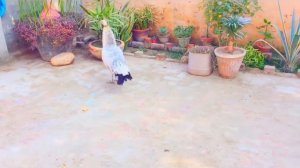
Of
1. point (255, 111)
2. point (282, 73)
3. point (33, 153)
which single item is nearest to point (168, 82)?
point (255, 111)

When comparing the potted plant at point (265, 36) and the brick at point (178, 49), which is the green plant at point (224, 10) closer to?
the potted plant at point (265, 36)

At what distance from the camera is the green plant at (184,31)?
5355mm

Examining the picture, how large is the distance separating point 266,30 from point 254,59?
0.60 metres

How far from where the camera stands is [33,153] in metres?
2.86

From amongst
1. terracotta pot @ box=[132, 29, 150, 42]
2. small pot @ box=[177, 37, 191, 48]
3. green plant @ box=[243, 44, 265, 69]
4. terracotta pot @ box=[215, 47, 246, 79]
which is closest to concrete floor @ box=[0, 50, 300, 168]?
terracotta pot @ box=[215, 47, 246, 79]

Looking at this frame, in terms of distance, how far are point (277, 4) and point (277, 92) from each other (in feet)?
5.13

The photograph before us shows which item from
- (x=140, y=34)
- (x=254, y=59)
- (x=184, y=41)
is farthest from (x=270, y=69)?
(x=140, y=34)

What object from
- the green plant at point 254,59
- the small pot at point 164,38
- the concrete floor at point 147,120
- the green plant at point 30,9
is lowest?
the concrete floor at point 147,120

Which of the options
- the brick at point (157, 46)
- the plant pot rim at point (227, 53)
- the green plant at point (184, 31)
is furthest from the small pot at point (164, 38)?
the plant pot rim at point (227, 53)

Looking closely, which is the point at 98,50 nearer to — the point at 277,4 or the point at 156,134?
the point at 156,134

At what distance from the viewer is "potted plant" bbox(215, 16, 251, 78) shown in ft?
13.8

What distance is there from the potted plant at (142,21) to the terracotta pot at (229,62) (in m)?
1.66

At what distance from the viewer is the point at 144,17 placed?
5.64m

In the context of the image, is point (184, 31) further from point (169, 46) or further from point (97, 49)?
point (97, 49)
